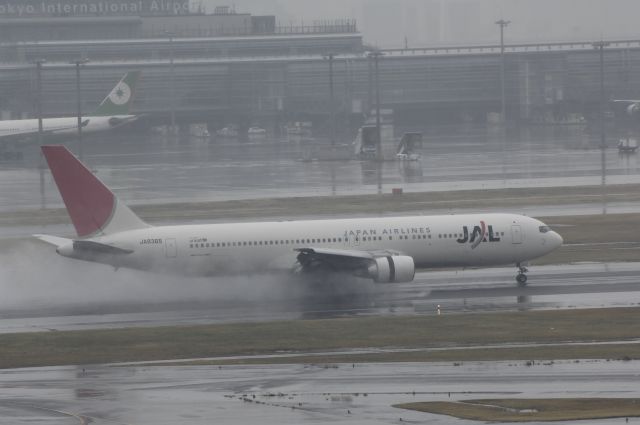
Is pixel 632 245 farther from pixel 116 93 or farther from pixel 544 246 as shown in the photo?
pixel 116 93

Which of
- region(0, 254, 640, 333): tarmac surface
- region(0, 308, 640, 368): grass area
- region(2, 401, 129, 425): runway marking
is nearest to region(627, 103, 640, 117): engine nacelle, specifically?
region(0, 254, 640, 333): tarmac surface

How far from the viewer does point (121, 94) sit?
161750 mm

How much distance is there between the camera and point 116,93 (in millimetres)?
161500

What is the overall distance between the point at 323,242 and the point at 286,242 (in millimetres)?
1906

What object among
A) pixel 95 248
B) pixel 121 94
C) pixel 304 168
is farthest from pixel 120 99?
pixel 95 248

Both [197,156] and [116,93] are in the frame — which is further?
[116,93]

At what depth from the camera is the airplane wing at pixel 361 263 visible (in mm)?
59312

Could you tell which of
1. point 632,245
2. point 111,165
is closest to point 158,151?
point 111,165

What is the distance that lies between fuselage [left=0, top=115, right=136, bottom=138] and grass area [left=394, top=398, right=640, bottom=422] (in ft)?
401

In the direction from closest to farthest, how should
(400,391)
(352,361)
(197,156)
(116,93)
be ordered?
(400,391) → (352,361) → (197,156) → (116,93)

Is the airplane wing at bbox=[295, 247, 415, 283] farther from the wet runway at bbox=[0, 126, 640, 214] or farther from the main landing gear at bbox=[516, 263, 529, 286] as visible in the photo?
the wet runway at bbox=[0, 126, 640, 214]

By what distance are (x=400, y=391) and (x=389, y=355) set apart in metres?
6.42

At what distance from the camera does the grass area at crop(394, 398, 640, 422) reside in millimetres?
34656

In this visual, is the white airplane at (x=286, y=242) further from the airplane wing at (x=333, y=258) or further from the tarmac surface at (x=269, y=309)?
the tarmac surface at (x=269, y=309)
